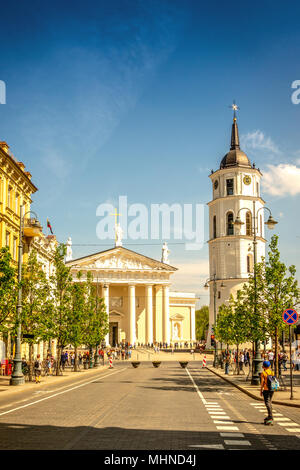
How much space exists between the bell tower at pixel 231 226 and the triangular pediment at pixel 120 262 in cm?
1870

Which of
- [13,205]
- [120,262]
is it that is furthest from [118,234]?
[13,205]

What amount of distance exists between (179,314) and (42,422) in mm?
104390

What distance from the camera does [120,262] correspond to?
104375 millimetres

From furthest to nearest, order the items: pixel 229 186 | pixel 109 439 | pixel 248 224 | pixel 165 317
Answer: pixel 165 317, pixel 229 186, pixel 248 224, pixel 109 439

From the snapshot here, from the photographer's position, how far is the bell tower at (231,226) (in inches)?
3300

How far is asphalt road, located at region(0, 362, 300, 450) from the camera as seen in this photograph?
11.4 metres

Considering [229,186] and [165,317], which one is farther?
[165,317]

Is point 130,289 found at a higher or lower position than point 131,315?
higher

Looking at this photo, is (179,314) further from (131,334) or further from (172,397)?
(172,397)

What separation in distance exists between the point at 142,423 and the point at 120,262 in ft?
296

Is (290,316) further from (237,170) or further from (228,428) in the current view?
(237,170)

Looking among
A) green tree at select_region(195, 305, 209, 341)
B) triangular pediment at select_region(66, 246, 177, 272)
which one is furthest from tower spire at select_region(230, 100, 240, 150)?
green tree at select_region(195, 305, 209, 341)
